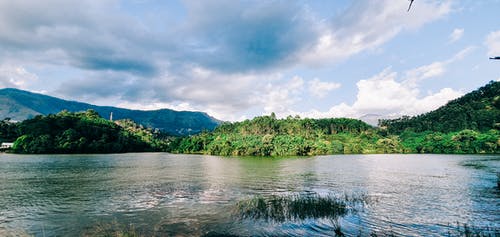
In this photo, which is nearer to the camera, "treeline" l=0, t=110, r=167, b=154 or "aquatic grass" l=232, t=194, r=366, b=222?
"aquatic grass" l=232, t=194, r=366, b=222

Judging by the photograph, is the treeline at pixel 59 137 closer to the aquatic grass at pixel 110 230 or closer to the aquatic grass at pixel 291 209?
the aquatic grass at pixel 110 230

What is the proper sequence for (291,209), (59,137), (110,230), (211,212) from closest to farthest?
(110,230) < (291,209) < (211,212) < (59,137)

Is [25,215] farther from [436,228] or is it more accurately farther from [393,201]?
[393,201]

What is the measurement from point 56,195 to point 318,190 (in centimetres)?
3260

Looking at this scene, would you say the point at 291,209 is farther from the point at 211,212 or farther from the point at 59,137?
the point at 59,137

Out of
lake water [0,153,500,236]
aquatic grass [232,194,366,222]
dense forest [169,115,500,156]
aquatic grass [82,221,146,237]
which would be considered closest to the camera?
aquatic grass [82,221,146,237]

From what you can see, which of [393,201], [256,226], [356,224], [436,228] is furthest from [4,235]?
[393,201]

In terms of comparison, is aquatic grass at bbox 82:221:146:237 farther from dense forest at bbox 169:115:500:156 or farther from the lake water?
dense forest at bbox 169:115:500:156

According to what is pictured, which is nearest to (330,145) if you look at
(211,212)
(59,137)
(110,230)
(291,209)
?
(291,209)

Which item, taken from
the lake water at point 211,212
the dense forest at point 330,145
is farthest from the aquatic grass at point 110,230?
the dense forest at point 330,145

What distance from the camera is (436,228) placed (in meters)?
20.2

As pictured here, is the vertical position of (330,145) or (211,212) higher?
(330,145)

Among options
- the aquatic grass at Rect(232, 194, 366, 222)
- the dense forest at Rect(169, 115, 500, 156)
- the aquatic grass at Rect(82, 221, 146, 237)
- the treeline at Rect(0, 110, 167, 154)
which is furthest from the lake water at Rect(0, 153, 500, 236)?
the treeline at Rect(0, 110, 167, 154)

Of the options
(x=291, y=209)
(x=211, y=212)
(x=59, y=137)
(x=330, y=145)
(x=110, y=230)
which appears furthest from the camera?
(x=330, y=145)
